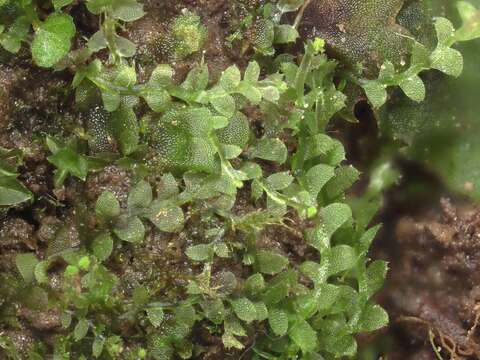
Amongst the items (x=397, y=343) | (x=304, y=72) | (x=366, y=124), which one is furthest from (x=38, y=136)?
(x=397, y=343)

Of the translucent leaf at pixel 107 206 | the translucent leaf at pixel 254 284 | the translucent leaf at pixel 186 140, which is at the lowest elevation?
the translucent leaf at pixel 254 284

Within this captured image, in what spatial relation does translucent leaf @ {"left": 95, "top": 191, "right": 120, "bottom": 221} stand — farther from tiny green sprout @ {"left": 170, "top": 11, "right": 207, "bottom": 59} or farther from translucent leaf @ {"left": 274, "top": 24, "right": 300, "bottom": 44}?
translucent leaf @ {"left": 274, "top": 24, "right": 300, "bottom": 44}

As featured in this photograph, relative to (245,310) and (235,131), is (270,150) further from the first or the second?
(245,310)

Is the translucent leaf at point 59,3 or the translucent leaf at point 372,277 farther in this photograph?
the translucent leaf at point 372,277

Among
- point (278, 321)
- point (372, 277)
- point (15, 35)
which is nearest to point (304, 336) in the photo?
point (278, 321)

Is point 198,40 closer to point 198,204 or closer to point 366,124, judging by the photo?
point 198,204

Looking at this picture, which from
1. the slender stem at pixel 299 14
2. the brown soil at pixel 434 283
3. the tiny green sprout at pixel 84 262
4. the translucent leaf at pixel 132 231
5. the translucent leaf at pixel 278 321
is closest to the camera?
the tiny green sprout at pixel 84 262

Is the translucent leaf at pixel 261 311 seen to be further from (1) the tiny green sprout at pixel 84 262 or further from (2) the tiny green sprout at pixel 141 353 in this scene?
(1) the tiny green sprout at pixel 84 262

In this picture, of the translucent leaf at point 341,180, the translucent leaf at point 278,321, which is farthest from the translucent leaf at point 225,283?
the translucent leaf at point 341,180
